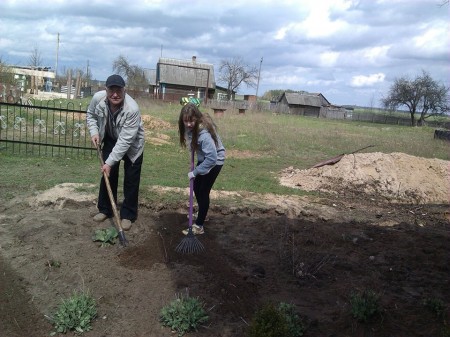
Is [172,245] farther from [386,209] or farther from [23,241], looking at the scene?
[386,209]

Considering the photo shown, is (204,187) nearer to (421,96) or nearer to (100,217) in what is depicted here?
(100,217)

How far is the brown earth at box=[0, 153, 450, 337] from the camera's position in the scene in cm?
364

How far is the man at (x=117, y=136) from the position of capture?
16.4 feet

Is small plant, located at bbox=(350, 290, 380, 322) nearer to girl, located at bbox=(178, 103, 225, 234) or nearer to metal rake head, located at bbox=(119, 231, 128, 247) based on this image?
girl, located at bbox=(178, 103, 225, 234)

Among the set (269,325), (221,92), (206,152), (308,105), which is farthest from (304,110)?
(269,325)

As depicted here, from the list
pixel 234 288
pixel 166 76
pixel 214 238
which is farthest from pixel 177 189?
pixel 166 76

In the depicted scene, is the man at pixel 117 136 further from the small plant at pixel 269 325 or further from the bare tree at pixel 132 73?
the bare tree at pixel 132 73

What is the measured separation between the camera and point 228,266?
454 cm

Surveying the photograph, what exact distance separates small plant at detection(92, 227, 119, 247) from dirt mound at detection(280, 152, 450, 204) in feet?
16.4

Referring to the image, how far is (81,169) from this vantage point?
898 centimetres

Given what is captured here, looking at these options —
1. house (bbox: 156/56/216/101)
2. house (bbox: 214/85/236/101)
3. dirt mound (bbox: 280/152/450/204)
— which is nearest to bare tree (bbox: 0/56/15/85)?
dirt mound (bbox: 280/152/450/204)

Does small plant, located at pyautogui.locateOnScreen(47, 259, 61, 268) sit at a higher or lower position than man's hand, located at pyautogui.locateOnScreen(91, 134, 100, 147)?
lower

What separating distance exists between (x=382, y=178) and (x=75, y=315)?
7.90 metres

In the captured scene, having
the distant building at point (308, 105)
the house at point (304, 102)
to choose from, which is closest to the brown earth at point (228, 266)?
the distant building at point (308, 105)
